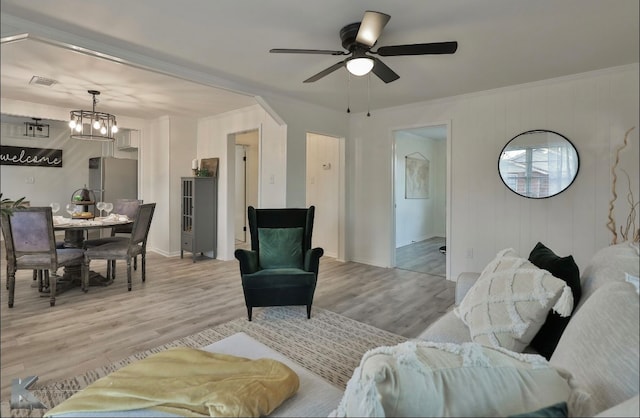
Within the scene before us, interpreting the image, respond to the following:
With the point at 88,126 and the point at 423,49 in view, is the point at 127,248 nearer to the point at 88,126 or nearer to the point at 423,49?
the point at 88,126

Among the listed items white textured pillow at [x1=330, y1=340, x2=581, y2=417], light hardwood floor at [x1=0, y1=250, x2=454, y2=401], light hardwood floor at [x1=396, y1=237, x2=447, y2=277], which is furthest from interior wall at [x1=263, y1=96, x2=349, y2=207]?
white textured pillow at [x1=330, y1=340, x2=581, y2=417]

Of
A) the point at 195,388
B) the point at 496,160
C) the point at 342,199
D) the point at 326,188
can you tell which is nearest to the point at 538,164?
the point at 496,160

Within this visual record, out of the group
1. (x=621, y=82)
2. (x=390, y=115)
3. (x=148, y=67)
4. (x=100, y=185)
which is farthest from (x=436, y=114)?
(x=100, y=185)

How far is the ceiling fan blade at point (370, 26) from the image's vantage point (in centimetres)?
186

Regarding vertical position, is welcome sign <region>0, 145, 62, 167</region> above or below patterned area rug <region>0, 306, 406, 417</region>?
above

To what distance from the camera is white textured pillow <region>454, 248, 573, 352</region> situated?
126cm

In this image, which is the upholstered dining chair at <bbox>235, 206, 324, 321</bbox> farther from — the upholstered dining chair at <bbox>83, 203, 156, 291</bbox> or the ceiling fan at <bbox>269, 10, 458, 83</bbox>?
the ceiling fan at <bbox>269, 10, 458, 83</bbox>

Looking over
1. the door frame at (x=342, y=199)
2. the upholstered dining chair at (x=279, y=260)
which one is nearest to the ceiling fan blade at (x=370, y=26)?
the upholstered dining chair at (x=279, y=260)

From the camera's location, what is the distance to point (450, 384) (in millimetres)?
649

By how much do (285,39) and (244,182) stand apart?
430cm

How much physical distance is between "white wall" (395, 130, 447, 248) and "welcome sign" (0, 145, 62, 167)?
17.3 feet

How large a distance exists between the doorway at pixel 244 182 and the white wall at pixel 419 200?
2.75 meters

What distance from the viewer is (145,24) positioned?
7.52 ft

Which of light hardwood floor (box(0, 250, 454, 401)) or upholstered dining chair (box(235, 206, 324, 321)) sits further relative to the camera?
upholstered dining chair (box(235, 206, 324, 321))
